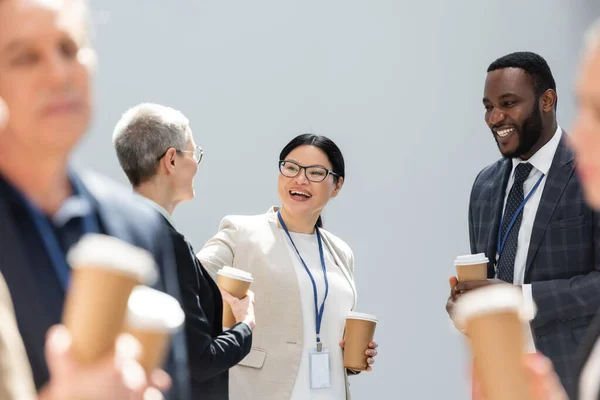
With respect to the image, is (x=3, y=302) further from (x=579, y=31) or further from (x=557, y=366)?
(x=579, y=31)

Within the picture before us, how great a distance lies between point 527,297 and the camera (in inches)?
108

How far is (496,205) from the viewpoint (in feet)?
10.2

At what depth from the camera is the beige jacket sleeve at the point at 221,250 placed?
312 cm

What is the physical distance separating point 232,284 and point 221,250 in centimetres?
70

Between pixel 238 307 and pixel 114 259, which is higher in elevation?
pixel 114 259

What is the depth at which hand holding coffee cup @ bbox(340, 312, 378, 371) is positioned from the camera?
3.05 m

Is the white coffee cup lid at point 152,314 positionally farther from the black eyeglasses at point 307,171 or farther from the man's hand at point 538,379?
the black eyeglasses at point 307,171

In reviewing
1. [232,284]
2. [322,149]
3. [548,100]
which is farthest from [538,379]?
[322,149]

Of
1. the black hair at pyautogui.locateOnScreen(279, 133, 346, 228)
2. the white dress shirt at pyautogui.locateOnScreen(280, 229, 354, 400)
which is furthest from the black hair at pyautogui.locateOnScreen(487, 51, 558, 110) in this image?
the white dress shirt at pyautogui.locateOnScreen(280, 229, 354, 400)

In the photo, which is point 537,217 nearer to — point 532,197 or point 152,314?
point 532,197

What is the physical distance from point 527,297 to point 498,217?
445mm

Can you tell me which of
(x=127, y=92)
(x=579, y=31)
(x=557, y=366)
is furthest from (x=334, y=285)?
(x=579, y=31)

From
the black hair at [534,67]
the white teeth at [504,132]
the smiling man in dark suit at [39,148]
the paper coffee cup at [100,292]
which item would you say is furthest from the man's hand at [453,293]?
the paper coffee cup at [100,292]

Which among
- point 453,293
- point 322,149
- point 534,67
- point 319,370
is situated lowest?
point 319,370
